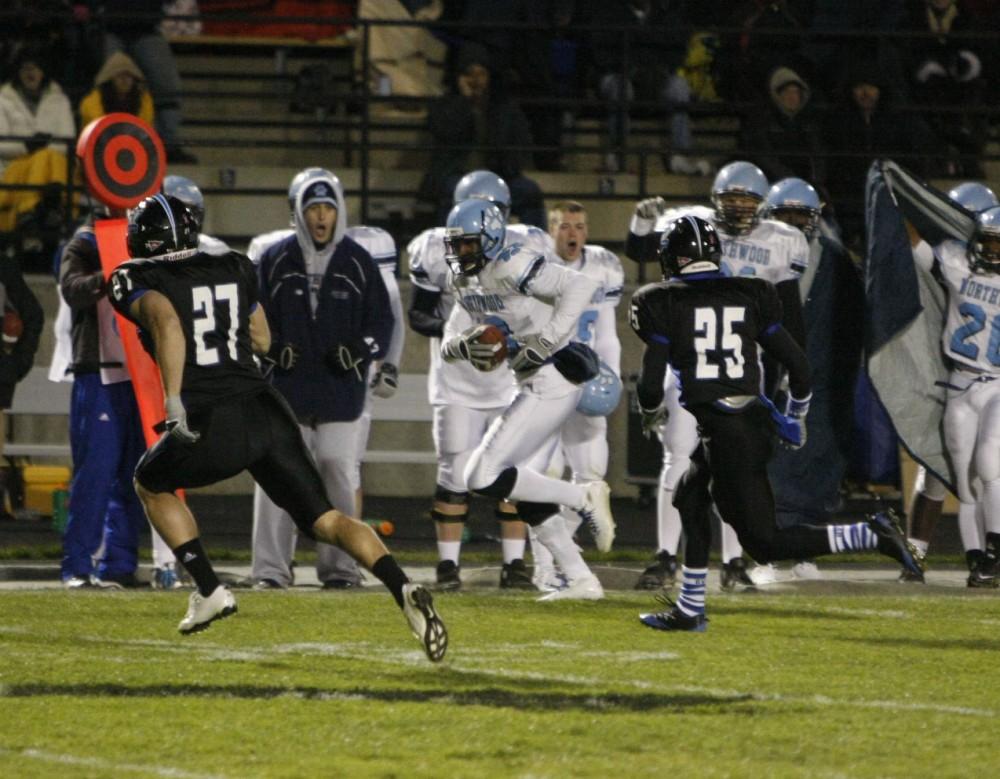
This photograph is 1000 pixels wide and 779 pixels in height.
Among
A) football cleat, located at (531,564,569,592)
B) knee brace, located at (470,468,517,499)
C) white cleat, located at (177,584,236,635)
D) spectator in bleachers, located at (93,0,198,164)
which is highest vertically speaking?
spectator in bleachers, located at (93,0,198,164)

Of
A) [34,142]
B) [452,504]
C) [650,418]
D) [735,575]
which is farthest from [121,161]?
[34,142]

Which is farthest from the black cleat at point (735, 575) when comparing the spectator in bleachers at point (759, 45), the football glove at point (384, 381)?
the spectator in bleachers at point (759, 45)

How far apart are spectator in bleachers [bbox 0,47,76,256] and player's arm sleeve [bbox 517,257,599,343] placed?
5691 mm

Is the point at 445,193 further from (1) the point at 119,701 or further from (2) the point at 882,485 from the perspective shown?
(1) the point at 119,701

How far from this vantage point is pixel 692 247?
7.63m

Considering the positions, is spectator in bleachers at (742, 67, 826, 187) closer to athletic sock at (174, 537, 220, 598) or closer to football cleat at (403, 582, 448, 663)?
athletic sock at (174, 537, 220, 598)

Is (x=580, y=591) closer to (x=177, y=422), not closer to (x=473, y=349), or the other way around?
(x=473, y=349)

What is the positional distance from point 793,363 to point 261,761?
3.16m

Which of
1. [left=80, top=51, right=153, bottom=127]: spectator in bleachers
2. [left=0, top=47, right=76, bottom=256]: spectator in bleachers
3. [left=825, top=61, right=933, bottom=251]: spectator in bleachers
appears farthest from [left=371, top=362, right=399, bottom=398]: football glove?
[left=825, top=61, right=933, bottom=251]: spectator in bleachers

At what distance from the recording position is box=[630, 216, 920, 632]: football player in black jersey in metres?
7.49

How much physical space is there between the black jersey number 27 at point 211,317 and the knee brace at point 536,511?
1.87m

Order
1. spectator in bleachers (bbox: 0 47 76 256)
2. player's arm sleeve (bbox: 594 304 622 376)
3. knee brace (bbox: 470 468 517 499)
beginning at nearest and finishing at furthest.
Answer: knee brace (bbox: 470 468 517 499) < player's arm sleeve (bbox: 594 304 622 376) < spectator in bleachers (bbox: 0 47 76 256)

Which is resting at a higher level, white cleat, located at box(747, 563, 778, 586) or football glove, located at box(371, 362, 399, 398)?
football glove, located at box(371, 362, 399, 398)

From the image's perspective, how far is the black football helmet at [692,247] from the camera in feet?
25.0
